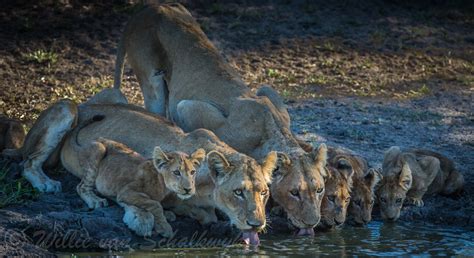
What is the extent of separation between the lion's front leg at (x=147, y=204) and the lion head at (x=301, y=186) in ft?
3.39

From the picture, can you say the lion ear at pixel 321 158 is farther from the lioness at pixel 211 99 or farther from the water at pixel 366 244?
the water at pixel 366 244

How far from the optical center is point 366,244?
9.32m

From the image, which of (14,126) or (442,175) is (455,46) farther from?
(14,126)

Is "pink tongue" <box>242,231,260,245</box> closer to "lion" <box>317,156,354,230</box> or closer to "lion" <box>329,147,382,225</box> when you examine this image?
"lion" <box>317,156,354,230</box>

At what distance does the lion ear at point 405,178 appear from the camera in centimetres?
1009

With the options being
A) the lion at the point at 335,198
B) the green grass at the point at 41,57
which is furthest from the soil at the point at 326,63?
the lion at the point at 335,198

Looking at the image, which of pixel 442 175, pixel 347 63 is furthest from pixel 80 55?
pixel 442 175

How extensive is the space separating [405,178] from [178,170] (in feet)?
8.26

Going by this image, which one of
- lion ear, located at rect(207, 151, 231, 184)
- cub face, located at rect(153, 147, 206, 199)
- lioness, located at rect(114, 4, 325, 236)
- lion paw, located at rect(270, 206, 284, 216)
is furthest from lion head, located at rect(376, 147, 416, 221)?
cub face, located at rect(153, 147, 206, 199)

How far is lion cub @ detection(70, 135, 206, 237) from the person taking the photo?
8.72 metres

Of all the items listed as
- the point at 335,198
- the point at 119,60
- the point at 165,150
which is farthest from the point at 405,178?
the point at 119,60

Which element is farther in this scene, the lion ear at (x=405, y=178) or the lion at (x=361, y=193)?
the lion ear at (x=405, y=178)

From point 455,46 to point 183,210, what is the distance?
878 cm

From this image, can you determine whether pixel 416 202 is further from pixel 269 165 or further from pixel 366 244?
pixel 269 165
